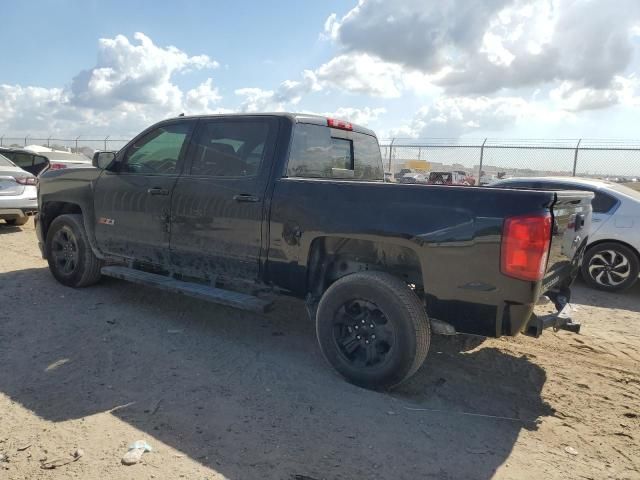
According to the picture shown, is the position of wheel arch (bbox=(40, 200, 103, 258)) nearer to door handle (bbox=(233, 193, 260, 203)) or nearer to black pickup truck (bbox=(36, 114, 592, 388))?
black pickup truck (bbox=(36, 114, 592, 388))

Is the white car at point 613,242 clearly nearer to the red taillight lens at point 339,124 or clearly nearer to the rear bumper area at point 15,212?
the red taillight lens at point 339,124

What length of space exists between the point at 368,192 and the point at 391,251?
493 millimetres

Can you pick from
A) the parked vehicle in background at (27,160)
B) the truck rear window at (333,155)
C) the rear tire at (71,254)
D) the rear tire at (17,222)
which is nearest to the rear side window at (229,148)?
the truck rear window at (333,155)

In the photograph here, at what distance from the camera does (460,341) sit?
4570 mm

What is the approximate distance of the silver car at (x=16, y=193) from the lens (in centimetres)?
900

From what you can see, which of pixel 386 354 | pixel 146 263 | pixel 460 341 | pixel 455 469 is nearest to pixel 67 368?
pixel 146 263

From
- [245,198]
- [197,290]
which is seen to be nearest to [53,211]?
[197,290]

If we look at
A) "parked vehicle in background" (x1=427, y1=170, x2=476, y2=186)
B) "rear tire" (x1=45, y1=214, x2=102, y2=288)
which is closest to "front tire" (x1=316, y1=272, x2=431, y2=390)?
"rear tire" (x1=45, y1=214, x2=102, y2=288)

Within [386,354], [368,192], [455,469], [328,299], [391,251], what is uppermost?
[368,192]

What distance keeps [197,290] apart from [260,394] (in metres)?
1.26

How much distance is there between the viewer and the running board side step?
403cm

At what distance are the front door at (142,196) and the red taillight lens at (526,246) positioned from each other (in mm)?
3002

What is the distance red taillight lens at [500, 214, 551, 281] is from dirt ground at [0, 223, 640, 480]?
1026 mm

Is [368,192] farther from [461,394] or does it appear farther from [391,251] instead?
[461,394]
